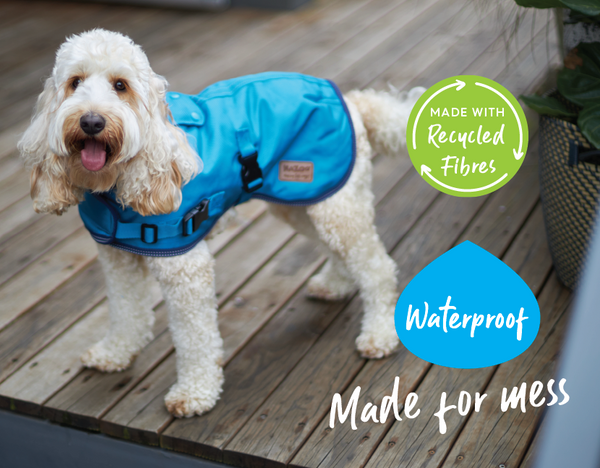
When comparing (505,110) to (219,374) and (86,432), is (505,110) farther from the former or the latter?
(86,432)

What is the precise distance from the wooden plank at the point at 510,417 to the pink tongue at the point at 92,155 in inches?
47.7

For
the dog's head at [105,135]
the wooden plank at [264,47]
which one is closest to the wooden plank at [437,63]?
the wooden plank at [264,47]

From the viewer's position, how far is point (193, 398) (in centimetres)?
191

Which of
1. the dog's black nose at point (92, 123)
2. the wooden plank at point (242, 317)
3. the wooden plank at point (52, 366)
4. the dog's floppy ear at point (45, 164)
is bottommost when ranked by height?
the wooden plank at point (242, 317)

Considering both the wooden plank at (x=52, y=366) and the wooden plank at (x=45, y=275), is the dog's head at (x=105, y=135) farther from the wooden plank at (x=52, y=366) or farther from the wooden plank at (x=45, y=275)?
the wooden plank at (x=45, y=275)

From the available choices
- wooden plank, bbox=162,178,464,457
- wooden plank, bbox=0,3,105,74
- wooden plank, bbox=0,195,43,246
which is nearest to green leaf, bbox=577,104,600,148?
wooden plank, bbox=162,178,464,457

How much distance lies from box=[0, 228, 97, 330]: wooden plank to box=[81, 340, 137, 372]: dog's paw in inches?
17.1

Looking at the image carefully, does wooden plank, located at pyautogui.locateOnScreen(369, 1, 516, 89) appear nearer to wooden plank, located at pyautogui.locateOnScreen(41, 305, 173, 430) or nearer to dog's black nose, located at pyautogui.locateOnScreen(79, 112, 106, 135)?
wooden plank, located at pyautogui.locateOnScreen(41, 305, 173, 430)

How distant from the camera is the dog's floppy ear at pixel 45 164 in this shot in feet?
5.11

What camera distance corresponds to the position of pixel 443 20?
188 inches

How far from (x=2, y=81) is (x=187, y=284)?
121 inches

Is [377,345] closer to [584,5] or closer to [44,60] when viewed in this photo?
[584,5]

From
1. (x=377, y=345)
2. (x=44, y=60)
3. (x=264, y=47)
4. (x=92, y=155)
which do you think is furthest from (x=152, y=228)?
(x=44, y=60)

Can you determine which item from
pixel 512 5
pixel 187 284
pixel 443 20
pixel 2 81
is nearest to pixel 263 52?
pixel 443 20
